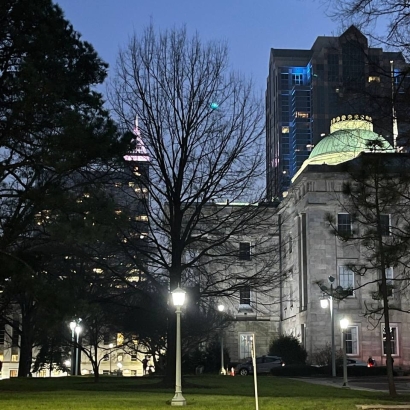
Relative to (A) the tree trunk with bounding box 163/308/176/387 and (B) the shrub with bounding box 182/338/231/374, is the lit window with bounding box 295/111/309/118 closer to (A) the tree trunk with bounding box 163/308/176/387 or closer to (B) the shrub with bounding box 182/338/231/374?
(B) the shrub with bounding box 182/338/231/374

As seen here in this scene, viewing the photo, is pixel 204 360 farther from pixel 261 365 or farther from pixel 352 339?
pixel 352 339

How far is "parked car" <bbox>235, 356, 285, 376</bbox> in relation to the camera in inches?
2283

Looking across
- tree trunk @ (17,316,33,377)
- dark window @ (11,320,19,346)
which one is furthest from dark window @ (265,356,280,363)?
dark window @ (11,320,19,346)

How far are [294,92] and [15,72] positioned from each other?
17908cm

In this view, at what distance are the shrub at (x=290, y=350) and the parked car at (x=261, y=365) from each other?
17.8ft

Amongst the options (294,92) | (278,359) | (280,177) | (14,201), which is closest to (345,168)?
(280,177)

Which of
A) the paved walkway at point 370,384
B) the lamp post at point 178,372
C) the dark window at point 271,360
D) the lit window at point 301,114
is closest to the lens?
the lamp post at point 178,372

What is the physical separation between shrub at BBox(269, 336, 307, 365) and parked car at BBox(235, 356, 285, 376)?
17.8ft

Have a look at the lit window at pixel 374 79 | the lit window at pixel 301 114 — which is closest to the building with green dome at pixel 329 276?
the lit window at pixel 374 79

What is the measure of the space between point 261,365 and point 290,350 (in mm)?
8336

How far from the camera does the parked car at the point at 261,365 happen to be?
58000mm

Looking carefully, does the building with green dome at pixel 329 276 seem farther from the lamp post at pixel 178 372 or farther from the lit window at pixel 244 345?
the lamp post at pixel 178 372

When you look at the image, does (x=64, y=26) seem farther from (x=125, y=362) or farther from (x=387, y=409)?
(x=125, y=362)

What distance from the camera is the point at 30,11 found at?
23891mm
